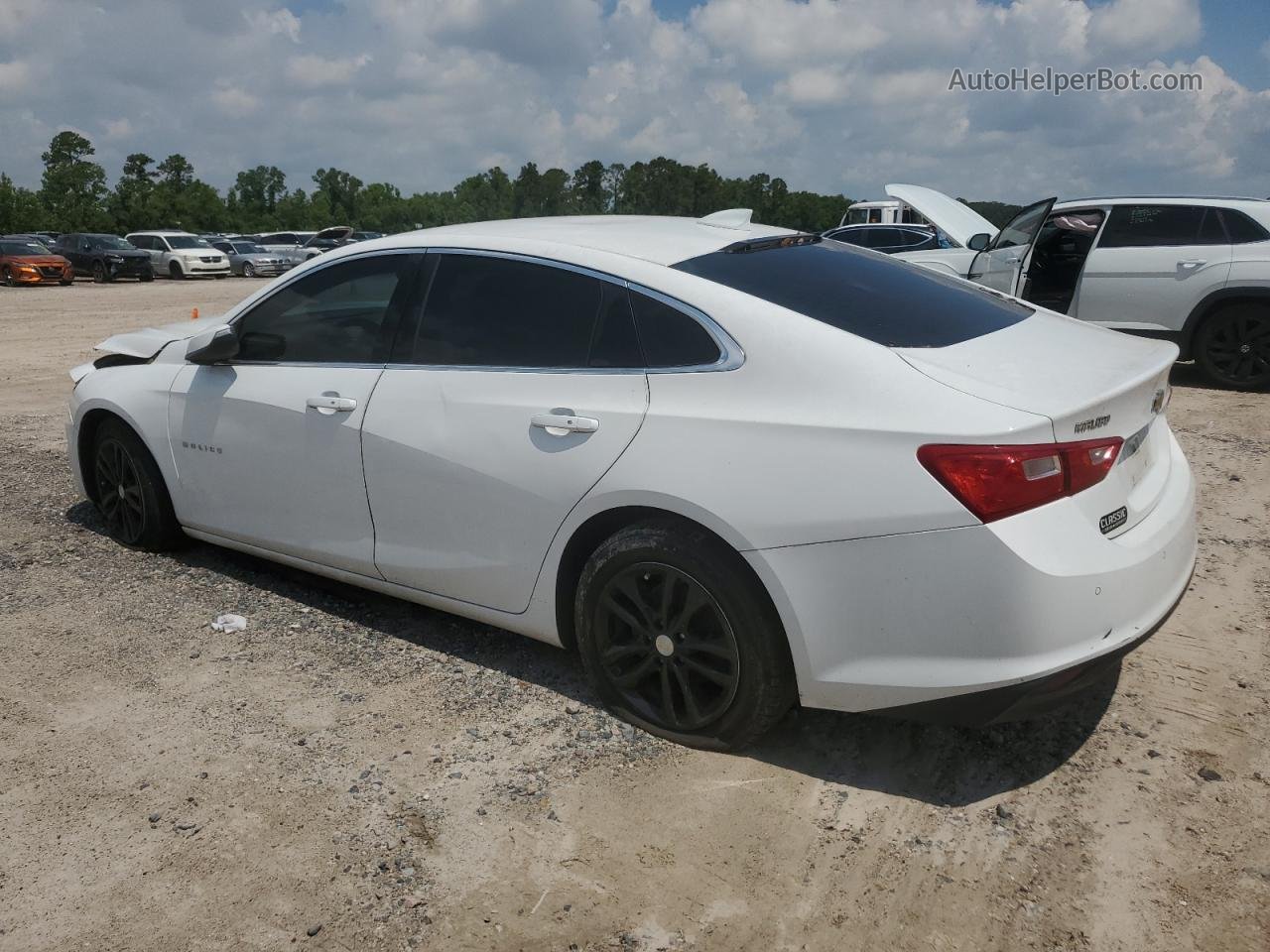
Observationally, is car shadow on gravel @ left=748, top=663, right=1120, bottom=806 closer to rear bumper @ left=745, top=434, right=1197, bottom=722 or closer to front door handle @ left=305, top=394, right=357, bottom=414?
rear bumper @ left=745, top=434, right=1197, bottom=722

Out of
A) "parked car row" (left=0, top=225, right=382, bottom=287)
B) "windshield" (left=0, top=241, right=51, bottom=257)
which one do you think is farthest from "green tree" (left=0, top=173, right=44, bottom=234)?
"windshield" (left=0, top=241, right=51, bottom=257)

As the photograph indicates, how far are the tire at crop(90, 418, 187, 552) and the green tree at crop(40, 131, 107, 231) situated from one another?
232 ft

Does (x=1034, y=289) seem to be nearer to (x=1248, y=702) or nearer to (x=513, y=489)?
(x=1248, y=702)

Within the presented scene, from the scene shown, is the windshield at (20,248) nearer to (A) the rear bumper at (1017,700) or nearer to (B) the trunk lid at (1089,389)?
(B) the trunk lid at (1089,389)

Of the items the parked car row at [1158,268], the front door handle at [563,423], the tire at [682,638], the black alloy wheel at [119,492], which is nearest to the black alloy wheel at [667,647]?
the tire at [682,638]

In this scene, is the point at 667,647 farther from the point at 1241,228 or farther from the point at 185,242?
the point at 185,242

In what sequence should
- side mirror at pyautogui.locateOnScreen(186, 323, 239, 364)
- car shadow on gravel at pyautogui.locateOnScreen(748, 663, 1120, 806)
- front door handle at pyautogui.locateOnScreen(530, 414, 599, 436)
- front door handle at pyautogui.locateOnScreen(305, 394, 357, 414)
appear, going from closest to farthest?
1. car shadow on gravel at pyautogui.locateOnScreen(748, 663, 1120, 806)
2. front door handle at pyautogui.locateOnScreen(530, 414, 599, 436)
3. front door handle at pyautogui.locateOnScreen(305, 394, 357, 414)
4. side mirror at pyautogui.locateOnScreen(186, 323, 239, 364)

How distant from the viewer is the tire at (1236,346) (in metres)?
9.38

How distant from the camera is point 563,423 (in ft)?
11.1

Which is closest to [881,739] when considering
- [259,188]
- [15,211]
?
[15,211]

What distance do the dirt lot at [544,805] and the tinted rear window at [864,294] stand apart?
1323mm

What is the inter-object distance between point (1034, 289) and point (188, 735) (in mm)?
9506

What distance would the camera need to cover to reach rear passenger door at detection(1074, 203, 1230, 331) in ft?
31.3

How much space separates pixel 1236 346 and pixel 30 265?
3189 cm
